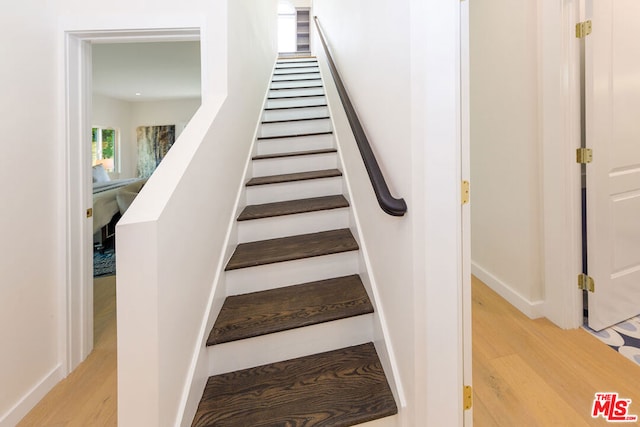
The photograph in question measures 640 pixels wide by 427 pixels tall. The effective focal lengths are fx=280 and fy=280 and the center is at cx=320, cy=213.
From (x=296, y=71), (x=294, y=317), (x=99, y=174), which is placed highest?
(x=296, y=71)

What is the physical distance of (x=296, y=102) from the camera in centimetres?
313

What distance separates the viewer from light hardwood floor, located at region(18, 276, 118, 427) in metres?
1.36

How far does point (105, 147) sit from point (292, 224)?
285 inches

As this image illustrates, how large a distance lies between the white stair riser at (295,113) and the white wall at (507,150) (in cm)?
138

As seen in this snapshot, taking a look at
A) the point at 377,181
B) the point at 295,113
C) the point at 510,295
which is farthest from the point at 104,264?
the point at 510,295

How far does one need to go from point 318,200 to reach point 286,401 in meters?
1.24

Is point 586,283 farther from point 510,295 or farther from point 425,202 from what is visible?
point 425,202

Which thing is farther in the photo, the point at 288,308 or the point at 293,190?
the point at 293,190

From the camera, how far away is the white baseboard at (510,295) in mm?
1906

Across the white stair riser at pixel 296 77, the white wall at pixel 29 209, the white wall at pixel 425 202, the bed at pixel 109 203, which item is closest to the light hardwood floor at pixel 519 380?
the white wall at pixel 29 209

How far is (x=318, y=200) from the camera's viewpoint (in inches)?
79.1

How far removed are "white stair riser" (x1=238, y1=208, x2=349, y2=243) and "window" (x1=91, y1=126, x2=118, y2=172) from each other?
655 cm

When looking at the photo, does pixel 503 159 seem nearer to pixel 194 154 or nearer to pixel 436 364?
pixel 436 364
